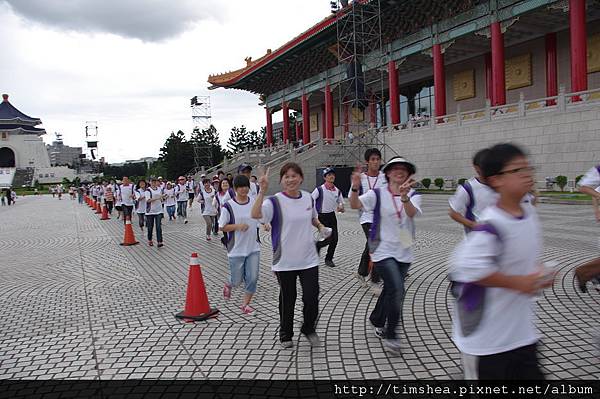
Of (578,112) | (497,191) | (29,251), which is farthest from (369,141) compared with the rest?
(497,191)

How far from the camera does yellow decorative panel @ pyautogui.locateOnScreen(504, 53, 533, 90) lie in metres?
26.9

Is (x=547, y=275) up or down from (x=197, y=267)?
up

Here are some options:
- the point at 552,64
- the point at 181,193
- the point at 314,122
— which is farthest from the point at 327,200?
the point at 314,122

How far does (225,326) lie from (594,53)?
25.4 metres

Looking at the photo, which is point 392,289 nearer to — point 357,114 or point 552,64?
point 552,64

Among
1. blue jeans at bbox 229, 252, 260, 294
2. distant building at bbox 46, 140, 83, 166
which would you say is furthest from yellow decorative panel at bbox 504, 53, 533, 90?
distant building at bbox 46, 140, 83, 166

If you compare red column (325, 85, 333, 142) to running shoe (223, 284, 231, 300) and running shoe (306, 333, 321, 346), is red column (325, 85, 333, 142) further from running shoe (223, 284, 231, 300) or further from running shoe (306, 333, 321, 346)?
running shoe (306, 333, 321, 346)

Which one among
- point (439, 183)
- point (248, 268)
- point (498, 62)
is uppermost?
point (498, 62)

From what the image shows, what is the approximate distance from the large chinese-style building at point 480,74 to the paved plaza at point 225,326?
12.1 meters

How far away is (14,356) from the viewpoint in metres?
4.46

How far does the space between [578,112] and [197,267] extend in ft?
61.5

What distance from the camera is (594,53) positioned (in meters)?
23.4

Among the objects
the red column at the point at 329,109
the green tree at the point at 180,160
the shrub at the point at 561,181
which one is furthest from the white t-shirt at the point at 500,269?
the green tree at the point at 180,160

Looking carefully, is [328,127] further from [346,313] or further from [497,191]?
[497,191]
